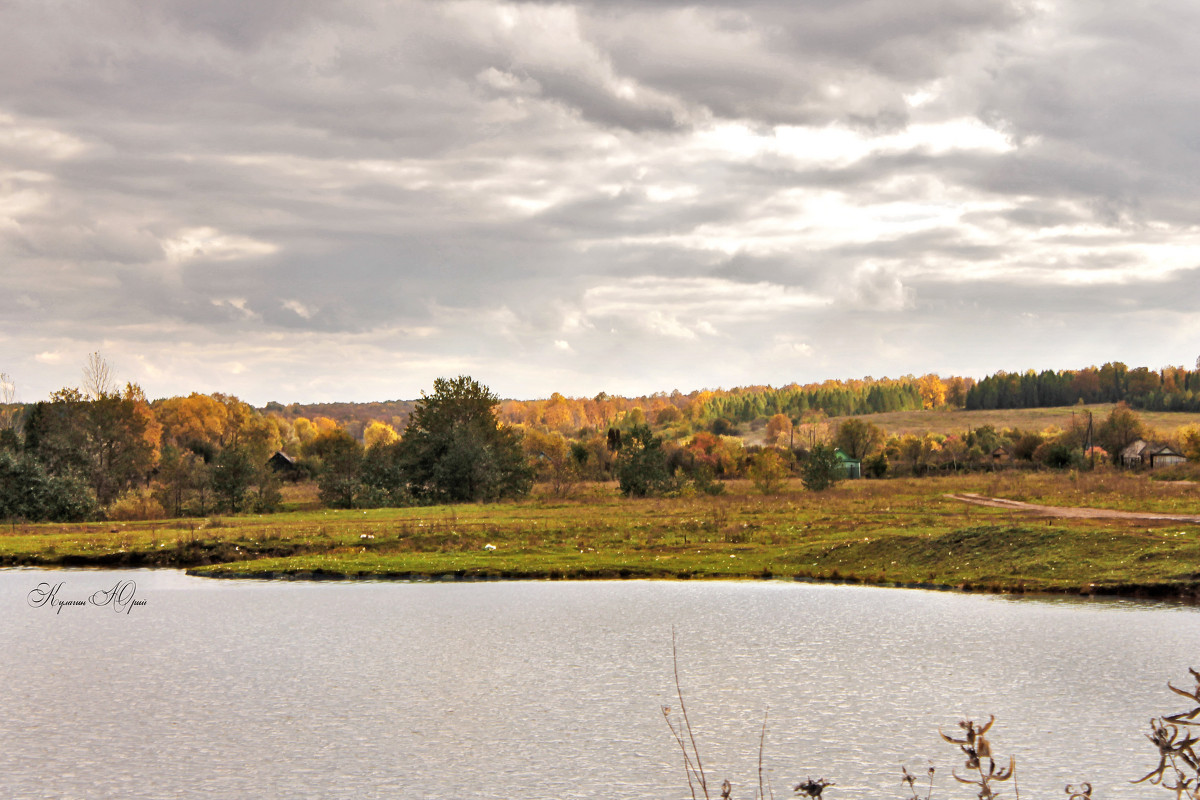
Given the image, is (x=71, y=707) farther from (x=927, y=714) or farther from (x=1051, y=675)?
(x=1051, y=675)

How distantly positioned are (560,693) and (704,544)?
66.7ft

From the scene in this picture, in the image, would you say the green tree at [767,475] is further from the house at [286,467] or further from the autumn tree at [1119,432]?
the autumn tree at [1119,432]

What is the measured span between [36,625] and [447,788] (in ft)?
47.3

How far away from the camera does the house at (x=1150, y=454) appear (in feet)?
300

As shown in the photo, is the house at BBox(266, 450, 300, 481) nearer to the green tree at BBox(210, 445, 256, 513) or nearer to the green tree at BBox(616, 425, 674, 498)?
the green tree at BBox(210, 445, 256, 513)

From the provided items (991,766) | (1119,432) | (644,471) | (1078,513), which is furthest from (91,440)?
(1119,432)

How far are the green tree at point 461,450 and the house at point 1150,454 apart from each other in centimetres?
6036

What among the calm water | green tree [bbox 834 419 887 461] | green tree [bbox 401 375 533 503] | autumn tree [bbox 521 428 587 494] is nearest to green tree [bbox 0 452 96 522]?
green tree [bbox 401 375 533 503]

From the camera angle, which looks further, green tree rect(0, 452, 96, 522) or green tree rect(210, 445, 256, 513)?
green tree rect(210, 445, 256, 513)

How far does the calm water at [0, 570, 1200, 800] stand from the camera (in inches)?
397

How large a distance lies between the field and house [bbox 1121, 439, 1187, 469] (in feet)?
151

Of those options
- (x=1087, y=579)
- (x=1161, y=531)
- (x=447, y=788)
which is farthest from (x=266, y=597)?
(x=1161, y=531)

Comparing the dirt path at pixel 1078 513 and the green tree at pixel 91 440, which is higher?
the green tree at pixel 91 440

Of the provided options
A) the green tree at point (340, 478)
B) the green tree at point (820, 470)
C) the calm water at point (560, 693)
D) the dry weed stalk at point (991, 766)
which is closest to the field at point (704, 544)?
the calm water at point (560, 693)
